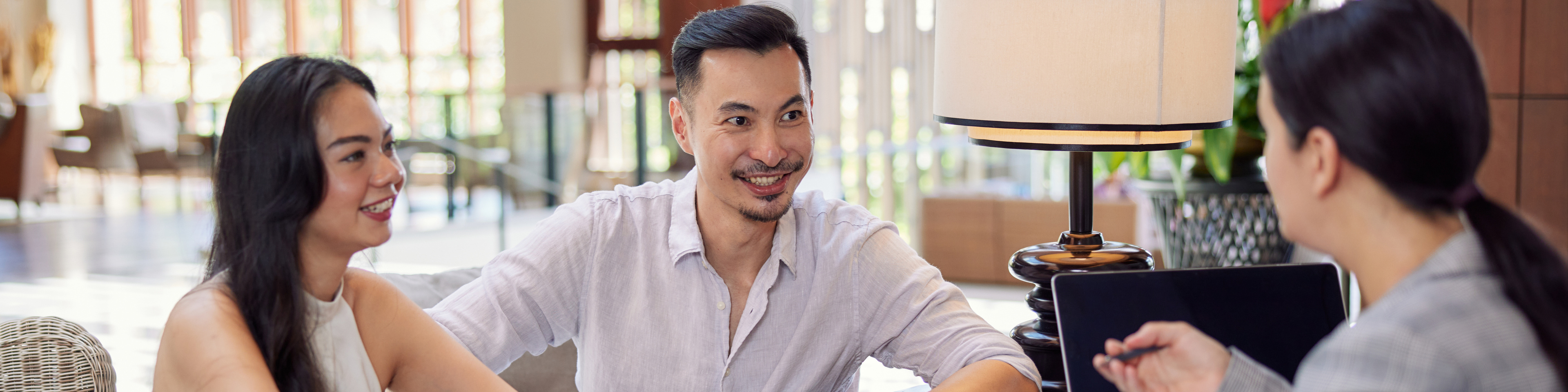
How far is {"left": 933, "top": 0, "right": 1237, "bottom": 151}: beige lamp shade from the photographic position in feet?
4.89

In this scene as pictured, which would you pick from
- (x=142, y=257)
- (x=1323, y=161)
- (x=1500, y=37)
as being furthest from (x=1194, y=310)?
(x=142, y=257)

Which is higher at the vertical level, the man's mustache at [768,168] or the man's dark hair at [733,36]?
the man's dark hair at [733,36]

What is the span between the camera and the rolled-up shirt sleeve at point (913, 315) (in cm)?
159

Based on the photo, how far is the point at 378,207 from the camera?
121cm

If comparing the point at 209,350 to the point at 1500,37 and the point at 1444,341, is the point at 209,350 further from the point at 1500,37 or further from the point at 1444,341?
the point at 1500,37

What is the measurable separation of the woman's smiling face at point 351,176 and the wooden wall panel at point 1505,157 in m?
3.35

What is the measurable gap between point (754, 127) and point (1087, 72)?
44 centimetres

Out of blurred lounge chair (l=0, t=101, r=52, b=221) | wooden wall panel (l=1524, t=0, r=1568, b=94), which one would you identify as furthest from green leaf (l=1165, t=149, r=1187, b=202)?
blurred lounge chair (l=0, t=101, r=52, b=221)

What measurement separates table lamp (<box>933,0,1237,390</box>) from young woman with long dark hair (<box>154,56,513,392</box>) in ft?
2.48

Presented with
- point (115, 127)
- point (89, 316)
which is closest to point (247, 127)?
point (89, 316)

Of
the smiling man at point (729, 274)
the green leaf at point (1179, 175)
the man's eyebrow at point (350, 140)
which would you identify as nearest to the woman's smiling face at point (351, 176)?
the man's eyebrow at point (350, 140)

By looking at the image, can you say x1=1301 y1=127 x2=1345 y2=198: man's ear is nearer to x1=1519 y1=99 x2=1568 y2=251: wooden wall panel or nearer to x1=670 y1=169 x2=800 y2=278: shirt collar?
x1=670 y1=169 x2=800 y2=278: shirt collar

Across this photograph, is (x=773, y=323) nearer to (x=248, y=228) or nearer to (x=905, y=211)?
(x=248, y=228)

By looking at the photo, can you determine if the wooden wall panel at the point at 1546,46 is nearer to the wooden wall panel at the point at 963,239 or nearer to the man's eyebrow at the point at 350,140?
the wooden wall panel at the point at 963,239
